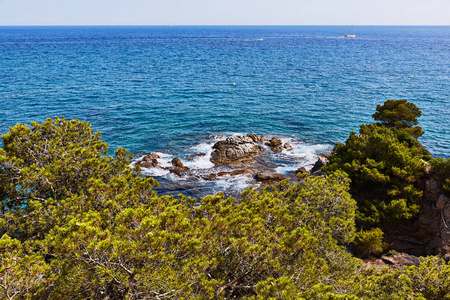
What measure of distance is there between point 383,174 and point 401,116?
14595 mm

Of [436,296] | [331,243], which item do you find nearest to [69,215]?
[331,243]

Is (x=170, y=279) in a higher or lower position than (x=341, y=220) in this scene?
higher

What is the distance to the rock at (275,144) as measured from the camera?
41159 millimetres

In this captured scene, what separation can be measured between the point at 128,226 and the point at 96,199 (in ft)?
13.6

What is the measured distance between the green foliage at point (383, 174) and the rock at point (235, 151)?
13428 mm

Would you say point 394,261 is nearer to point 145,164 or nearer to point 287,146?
point 287,146

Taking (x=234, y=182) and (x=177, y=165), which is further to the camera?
(x=177, y=165)

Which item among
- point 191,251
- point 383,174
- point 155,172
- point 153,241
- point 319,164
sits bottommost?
point 155,172

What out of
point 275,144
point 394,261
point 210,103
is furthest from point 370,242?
point 210,103

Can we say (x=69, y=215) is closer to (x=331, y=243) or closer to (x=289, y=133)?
(x=331, y=243)

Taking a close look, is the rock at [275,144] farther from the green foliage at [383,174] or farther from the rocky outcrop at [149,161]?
the rocky outcrop at [149,161]

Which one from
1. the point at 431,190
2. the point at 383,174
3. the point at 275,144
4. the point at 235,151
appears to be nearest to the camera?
the point at 431,190

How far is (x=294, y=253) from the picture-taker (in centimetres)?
1222

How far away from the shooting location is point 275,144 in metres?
41.8
